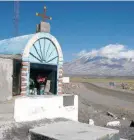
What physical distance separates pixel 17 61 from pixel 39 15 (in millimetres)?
2301

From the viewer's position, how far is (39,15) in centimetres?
1165

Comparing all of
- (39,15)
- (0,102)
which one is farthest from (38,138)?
(39,15)

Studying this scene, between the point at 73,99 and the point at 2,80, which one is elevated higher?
the point at 2,80

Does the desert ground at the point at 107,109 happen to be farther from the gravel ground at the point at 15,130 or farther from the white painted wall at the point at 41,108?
the gravel ground at the point at 15,130

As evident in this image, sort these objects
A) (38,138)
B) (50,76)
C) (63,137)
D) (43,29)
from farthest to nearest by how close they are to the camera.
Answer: (50,76) → (43,29) → (38,138) → (63,137)

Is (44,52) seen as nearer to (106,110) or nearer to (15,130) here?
(15,130)

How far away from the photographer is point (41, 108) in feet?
34.4

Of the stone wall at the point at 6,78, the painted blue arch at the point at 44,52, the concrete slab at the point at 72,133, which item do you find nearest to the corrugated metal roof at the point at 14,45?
the painted blue arch at the point at 44,52

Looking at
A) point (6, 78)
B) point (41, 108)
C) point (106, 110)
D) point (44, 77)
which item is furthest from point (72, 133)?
point (106, 110)

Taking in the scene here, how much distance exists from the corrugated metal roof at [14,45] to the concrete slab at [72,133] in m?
3.36

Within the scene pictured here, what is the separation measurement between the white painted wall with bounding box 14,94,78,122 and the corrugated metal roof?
2.01 m

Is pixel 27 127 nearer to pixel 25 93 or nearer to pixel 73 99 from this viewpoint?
pixel 25 93

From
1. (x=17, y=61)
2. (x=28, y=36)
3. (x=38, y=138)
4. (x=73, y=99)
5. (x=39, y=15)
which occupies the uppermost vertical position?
(x=39, y=15)

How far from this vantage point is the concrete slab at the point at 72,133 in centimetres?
775
